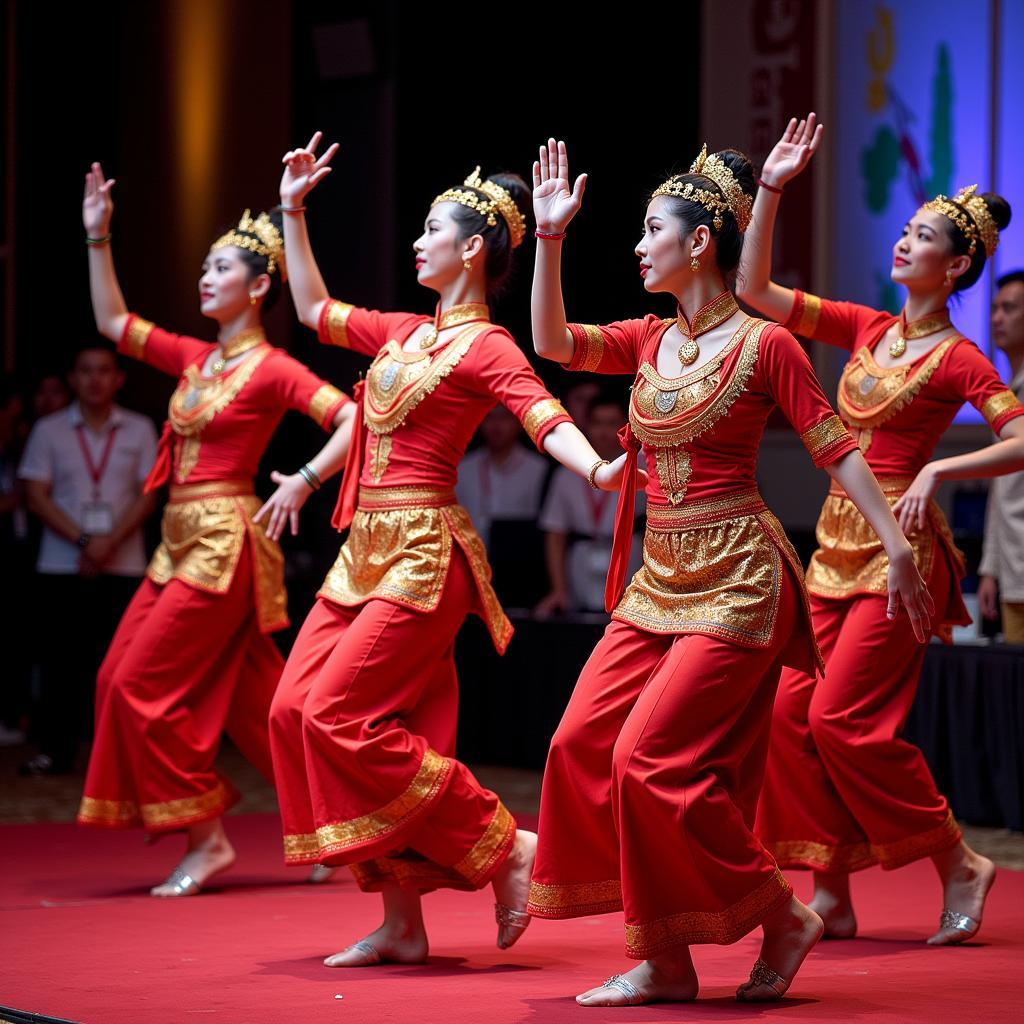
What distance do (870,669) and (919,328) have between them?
29.7 inches

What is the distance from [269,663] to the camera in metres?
4.86

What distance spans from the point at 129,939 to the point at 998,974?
1.76m

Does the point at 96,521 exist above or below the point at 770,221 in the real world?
below

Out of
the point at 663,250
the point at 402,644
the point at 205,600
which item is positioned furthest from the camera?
the point at 205,600

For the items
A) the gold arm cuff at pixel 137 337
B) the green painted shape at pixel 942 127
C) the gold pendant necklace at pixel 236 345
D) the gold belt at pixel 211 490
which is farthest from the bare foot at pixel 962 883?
the green painted shape at pixel 942 127

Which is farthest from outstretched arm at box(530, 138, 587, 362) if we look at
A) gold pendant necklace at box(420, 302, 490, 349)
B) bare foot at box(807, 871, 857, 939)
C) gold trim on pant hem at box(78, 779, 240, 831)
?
gold trim on pant hem at box(78, 779, 240, 831)

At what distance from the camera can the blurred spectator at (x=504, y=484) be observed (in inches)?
290

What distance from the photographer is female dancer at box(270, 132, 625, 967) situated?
3.64 meters

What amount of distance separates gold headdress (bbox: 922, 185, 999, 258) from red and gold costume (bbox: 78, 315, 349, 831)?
148 cm

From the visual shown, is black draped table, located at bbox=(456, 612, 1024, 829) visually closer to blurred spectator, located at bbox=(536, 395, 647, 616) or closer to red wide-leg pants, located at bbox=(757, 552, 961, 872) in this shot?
blurred spectator, located at bbox=(536, 395, 647, 616)

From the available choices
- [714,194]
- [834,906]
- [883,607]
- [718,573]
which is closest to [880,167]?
[883,607]

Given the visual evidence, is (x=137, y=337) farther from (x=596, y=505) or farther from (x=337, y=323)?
(x=596, y=505)

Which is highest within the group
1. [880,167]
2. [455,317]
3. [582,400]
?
[880,167]

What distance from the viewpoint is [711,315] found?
3.35 m
